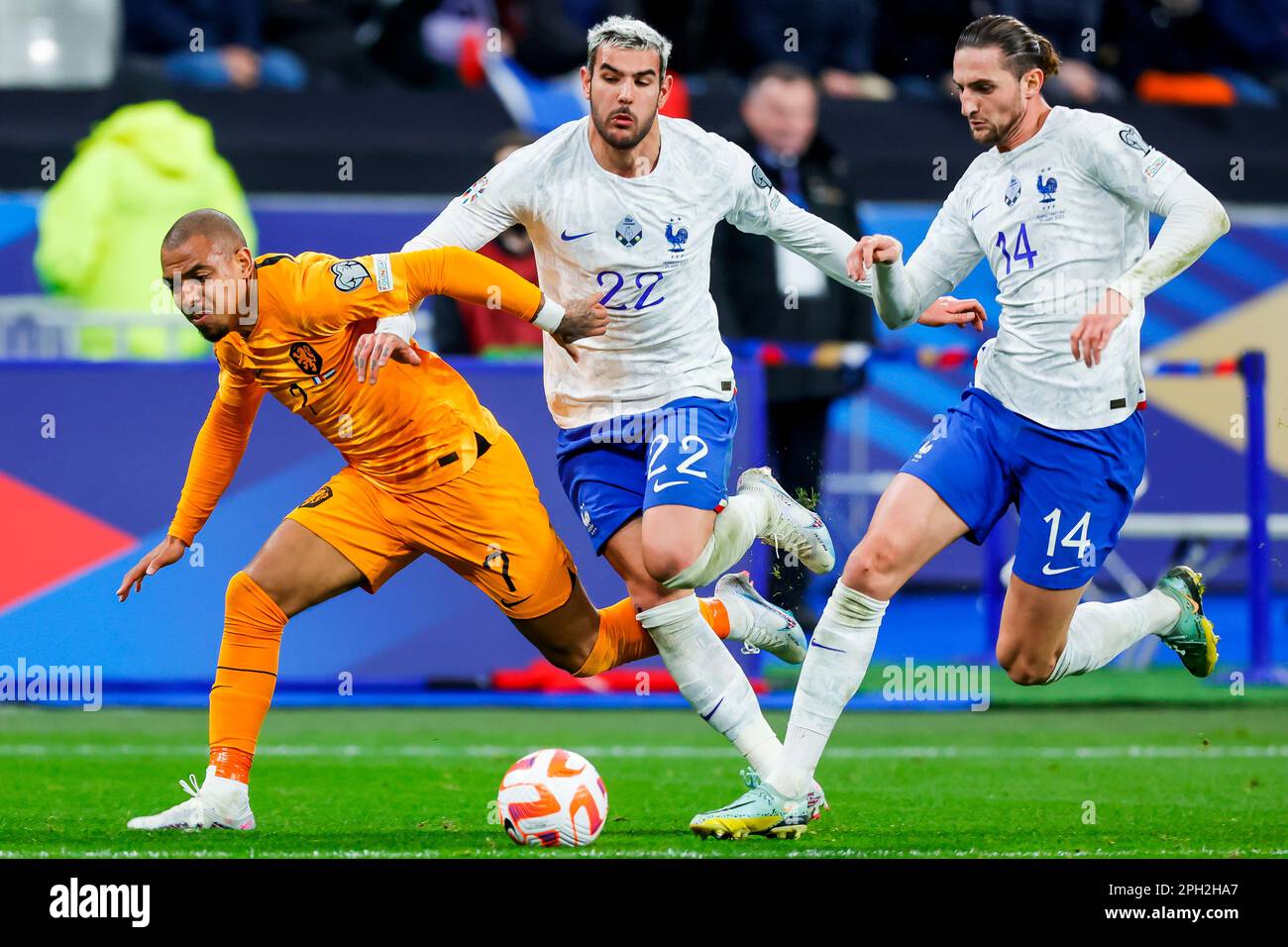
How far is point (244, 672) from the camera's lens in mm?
6766

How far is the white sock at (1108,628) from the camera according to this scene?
7.24m

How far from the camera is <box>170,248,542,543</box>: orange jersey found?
6.59 metres

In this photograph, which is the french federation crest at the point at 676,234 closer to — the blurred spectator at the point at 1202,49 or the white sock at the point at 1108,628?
the white sock at the point at 1108,628

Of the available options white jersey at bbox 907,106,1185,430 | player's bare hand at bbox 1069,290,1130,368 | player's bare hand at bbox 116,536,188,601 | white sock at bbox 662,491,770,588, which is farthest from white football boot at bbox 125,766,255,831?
player's bare hand at bbox 1069,290,1130,368

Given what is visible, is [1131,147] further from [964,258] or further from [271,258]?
[271,258]

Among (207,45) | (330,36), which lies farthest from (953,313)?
(330,36)

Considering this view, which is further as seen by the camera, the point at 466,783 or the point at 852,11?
the point at 852,11

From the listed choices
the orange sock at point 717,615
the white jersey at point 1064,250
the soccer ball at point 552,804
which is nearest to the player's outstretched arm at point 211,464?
the soccer ball at point 552,804

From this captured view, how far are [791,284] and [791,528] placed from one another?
3358mm

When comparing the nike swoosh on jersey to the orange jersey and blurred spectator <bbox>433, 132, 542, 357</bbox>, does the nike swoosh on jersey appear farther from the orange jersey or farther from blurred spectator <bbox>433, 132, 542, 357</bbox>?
blurred spectator <bbox>433, 132, 542, 357</bbox>

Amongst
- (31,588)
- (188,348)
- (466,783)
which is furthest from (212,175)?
(466,783)

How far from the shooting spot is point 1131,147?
6.79 meters
